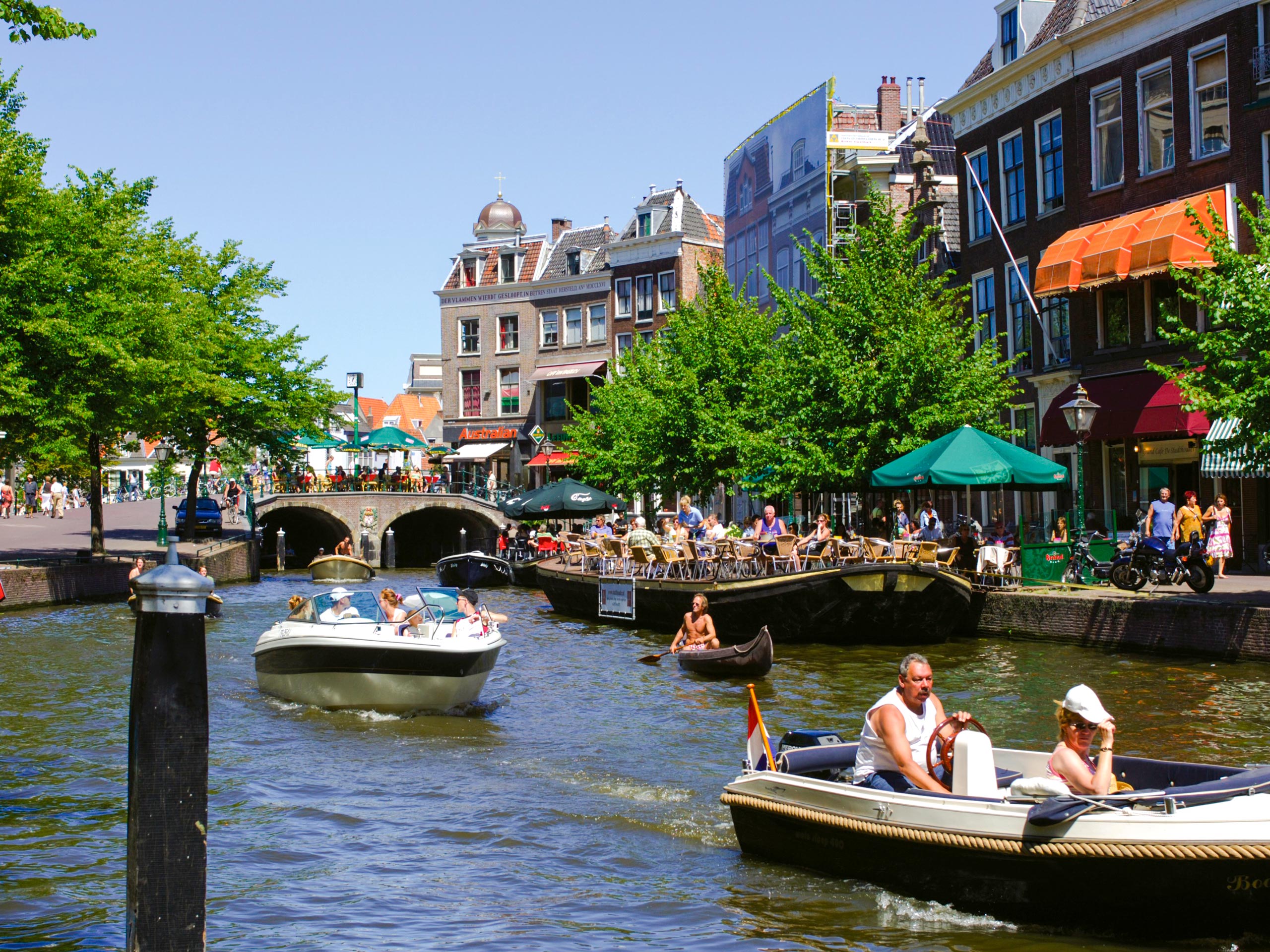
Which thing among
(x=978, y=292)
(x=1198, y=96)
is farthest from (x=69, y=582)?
(x=1198, y=96)

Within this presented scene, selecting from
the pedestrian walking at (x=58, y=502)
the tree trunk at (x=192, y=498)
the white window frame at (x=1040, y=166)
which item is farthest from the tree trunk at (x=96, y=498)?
the white window frame at (x=1040, y=166)

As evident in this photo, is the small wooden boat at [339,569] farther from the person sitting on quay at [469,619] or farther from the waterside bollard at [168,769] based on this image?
the waterside bollard at [168,769]

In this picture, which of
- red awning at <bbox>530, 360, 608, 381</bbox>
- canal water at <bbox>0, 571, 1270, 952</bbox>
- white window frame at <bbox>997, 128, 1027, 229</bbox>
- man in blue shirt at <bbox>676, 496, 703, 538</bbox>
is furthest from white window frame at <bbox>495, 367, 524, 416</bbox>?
canal water at <bbox>0, 571, 1270, 952</bbox>

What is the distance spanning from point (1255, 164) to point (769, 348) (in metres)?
13.7

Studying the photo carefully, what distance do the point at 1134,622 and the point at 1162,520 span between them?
9.15 feet

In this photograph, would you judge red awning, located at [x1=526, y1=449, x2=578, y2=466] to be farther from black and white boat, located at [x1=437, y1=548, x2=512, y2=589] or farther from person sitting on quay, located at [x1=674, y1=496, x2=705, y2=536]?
person sitting on quay, located at [x1=674, y1=496, x2=705, y2=536]

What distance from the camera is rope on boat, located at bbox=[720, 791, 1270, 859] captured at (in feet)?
24.1

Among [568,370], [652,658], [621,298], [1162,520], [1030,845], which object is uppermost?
[621,298]

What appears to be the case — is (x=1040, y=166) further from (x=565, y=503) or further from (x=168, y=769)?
(x=168, y=769)

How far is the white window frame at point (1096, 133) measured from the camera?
97.7 ft

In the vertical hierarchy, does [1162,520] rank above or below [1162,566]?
above

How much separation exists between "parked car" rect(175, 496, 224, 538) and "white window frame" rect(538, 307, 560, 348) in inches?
807

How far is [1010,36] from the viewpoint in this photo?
34281mm

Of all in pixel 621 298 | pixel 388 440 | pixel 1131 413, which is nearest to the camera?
pixel 1131 413
